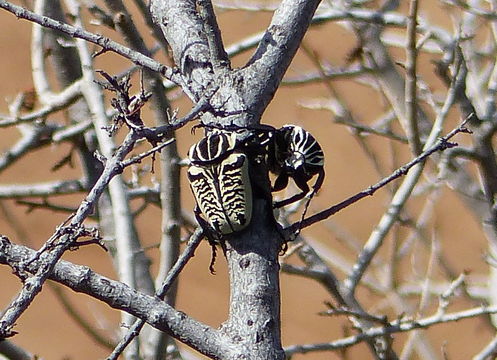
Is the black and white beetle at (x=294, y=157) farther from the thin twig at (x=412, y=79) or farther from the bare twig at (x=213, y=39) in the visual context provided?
the thin twig at (x=412, y=79)

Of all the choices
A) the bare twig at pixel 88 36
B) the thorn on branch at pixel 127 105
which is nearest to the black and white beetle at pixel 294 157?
the bare twig at pixel 88 36

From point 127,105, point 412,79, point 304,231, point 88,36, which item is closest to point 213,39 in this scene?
A: point 88,36

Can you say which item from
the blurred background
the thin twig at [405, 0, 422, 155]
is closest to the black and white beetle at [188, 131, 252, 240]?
the thin twig at [405, 0, 422, 155]

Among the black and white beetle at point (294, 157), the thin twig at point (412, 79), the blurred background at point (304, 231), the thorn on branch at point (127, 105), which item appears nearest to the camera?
the thorn on branch at point (127, 105)

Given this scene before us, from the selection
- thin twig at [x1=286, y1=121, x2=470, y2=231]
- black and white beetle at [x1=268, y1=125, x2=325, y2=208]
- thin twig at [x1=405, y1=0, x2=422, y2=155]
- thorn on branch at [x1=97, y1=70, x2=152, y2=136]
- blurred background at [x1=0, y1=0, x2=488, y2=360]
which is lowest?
thorn on branch at [x1=97, y1=70, x2=152, y2=136]

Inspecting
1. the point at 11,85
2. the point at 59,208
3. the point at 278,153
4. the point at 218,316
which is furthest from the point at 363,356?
the point at 278,153

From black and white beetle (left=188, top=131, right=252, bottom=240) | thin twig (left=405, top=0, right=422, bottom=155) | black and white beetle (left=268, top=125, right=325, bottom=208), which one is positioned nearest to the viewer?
black and white beetle (left=188, top=131, right=252, bottom=240)

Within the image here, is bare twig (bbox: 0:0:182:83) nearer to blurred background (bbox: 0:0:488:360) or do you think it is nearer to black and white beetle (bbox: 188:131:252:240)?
black and white beetle (bbox: 188:131:252:240)

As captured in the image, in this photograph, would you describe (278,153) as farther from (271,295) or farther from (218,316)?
(218,316)
